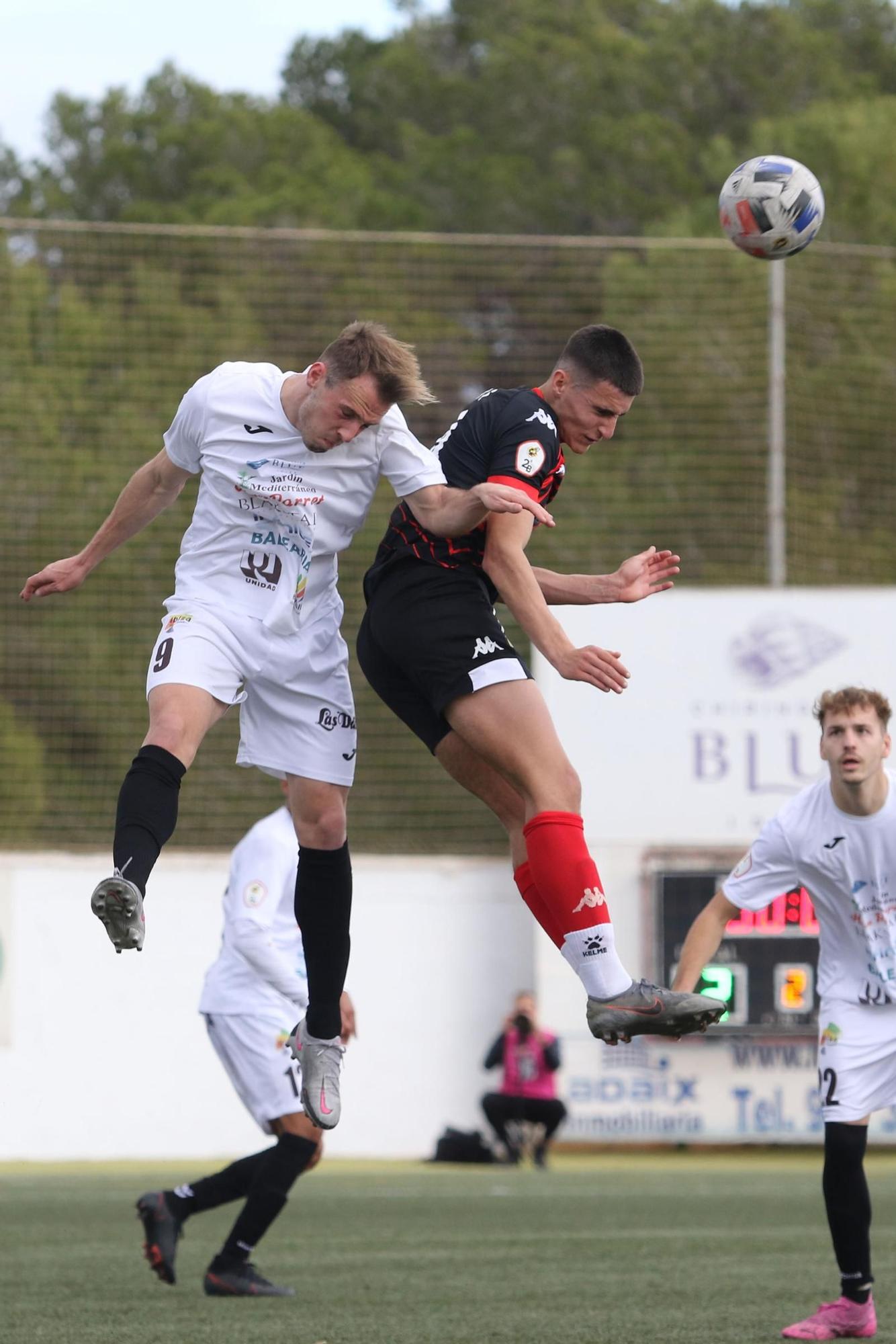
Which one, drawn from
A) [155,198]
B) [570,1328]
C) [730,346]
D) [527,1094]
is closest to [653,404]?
[730,346]

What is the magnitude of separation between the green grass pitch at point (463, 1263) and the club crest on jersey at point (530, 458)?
2.80m

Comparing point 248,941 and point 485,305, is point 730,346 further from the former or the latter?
point 248,941

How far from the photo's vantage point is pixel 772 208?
7371 mm

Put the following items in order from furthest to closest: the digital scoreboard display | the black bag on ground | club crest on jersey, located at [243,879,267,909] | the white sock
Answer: the black bag on ground < the digital scoreboard display < club crest on jersey, located at [243,879,267,909] < the white sock

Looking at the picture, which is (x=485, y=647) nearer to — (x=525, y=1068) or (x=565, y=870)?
(x=565, y=870)

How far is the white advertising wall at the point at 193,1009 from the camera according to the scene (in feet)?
59.2

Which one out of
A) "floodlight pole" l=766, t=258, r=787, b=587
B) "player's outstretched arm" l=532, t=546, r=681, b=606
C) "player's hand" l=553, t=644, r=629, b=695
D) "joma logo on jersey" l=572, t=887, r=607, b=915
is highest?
"floodlight pole" l=766, t=258, r=787, b=587

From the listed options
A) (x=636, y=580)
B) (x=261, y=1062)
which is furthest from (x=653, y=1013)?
(x=261, y=1062)

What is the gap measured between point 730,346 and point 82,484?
268 inches

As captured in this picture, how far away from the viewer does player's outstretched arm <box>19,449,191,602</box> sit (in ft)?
20.9

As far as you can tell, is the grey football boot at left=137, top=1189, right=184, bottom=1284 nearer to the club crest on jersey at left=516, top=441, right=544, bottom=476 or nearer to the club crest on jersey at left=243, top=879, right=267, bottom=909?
the club crest on jersey at left=243, top=879, right=267, bottom=909

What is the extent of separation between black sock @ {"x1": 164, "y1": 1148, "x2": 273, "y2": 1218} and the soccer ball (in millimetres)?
4071

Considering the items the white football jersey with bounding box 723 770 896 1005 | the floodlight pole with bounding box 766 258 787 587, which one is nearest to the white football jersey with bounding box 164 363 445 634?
the white football jersey with bounding box 723 770 896 1005

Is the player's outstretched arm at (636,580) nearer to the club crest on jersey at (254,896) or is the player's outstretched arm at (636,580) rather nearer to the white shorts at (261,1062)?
the club crest on jersey at (254,896)
